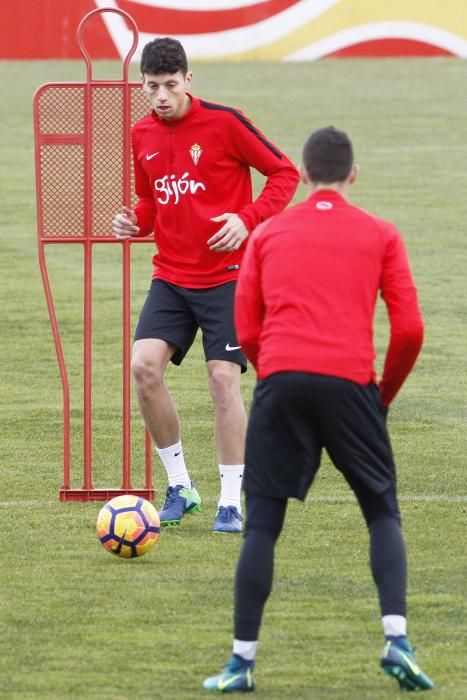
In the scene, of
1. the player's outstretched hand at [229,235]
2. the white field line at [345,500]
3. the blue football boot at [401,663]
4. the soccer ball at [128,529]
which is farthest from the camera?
the white field line at [345,500]

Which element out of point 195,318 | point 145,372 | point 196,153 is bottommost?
point 145,372

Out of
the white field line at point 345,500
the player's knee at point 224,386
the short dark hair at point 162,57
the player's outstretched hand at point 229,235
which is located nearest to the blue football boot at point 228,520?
the player's knee at point 224,386

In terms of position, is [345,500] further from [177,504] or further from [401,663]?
[401,663]

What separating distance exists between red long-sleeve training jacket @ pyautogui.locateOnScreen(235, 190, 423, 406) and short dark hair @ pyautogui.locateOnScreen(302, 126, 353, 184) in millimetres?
55

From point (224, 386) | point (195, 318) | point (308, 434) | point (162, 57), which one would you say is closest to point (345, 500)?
point (224, 386)

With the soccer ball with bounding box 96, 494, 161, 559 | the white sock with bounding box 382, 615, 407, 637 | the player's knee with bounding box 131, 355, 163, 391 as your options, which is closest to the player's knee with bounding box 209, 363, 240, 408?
the player's knee with bounding box 131, 355, 163, 391

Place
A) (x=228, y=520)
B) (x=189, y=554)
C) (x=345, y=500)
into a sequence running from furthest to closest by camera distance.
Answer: (x=345, y=500)
(x=228, y=520)
(x=189, y=554)

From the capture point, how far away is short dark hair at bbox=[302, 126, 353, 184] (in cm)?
530

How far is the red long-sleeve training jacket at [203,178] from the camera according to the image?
7.45 m

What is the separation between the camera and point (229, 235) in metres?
7.19

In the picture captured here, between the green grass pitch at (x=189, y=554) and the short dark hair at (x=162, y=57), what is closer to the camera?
the green grass pitch at (x=189, y=554)

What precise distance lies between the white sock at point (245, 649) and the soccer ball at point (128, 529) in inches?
68.9

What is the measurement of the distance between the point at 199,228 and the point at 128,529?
4.69 ft

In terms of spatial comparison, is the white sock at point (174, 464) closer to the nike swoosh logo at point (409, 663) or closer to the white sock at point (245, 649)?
the white sock at point (245, 649)
